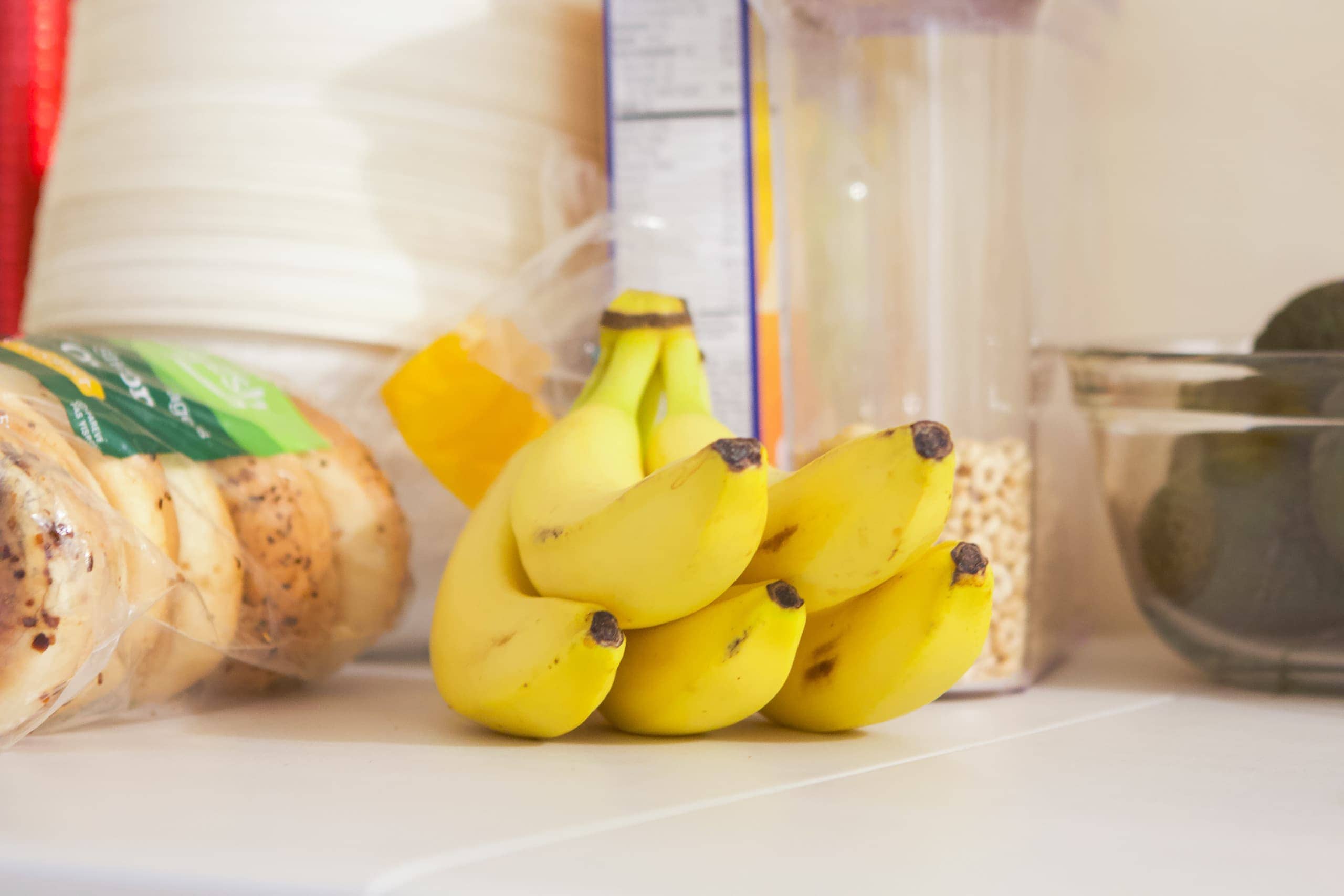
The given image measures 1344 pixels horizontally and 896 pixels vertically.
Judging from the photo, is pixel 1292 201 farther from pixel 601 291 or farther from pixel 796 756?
pixel 796 756

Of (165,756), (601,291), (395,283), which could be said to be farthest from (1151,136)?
(165,756)

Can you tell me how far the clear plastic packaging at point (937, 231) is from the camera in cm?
64

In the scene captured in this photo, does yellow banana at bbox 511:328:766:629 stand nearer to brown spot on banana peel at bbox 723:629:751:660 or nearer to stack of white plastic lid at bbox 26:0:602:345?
brown spot on banana peel at bbox 723:629:751:660

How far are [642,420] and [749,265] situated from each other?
0.21 meters

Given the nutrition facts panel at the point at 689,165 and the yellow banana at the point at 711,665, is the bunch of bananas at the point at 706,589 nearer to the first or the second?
the yellow banana at the point at 711,665

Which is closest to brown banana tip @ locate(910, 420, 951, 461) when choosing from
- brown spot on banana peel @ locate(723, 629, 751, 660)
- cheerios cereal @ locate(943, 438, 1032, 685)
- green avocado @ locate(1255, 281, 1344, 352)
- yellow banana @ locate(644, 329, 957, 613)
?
yellow banana @ locate(644, 329, 957, 613)

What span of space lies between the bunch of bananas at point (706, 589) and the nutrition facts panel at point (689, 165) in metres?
0.23

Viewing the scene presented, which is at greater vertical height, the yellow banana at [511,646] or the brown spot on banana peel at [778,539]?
the brown spot on banana peel at [778,539]

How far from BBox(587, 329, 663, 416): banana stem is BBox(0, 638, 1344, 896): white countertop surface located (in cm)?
16

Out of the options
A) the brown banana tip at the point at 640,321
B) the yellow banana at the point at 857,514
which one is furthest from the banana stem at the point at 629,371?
the yellow banana at the point at 857,514

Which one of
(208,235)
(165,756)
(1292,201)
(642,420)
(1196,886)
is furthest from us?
(1292,201)

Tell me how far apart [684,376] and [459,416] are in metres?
0.19

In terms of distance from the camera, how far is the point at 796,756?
468mm

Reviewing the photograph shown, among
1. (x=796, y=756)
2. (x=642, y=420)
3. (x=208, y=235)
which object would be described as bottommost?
(x=796, y=756)
